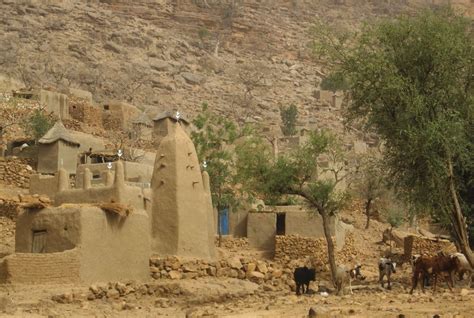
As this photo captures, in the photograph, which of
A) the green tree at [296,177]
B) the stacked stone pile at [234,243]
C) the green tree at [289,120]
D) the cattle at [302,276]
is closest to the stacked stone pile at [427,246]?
the green tree at [296,177]

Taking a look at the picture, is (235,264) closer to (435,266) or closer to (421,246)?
(435,266)

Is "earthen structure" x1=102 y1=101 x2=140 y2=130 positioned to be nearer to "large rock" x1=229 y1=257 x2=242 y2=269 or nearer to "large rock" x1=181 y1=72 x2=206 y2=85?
"large rock" x1=229 y1=257 x2=242 y2=269

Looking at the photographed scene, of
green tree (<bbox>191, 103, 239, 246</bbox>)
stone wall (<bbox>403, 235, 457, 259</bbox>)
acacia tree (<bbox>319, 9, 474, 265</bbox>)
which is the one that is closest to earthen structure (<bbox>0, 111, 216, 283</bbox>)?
acacia tree (<bbox>319, 9, 474, 265</bbox>)

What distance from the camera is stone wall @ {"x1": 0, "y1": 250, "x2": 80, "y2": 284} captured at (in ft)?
65.7

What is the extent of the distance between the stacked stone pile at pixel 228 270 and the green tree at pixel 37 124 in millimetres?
17336

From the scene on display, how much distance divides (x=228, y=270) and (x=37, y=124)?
20383 millimetres

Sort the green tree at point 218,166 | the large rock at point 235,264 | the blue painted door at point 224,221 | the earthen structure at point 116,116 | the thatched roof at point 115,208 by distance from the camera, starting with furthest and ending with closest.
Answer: the earthen structure at point 116,116 < the blue painted door at point 224,221 < the green tree at point 218,166 < the large rock at point 235,264 < the thatched roof at point 115,208

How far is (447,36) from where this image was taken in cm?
2053

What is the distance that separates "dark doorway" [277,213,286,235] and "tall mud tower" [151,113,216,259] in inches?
233

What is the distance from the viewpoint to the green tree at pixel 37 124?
41000 mm

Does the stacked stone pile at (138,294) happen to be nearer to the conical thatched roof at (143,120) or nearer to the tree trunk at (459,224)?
the tree trunk at (459,224)

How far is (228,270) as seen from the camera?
24.1 metres

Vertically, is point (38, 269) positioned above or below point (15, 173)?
below

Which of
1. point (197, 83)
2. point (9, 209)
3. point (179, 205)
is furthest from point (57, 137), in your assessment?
point (197, 83)
